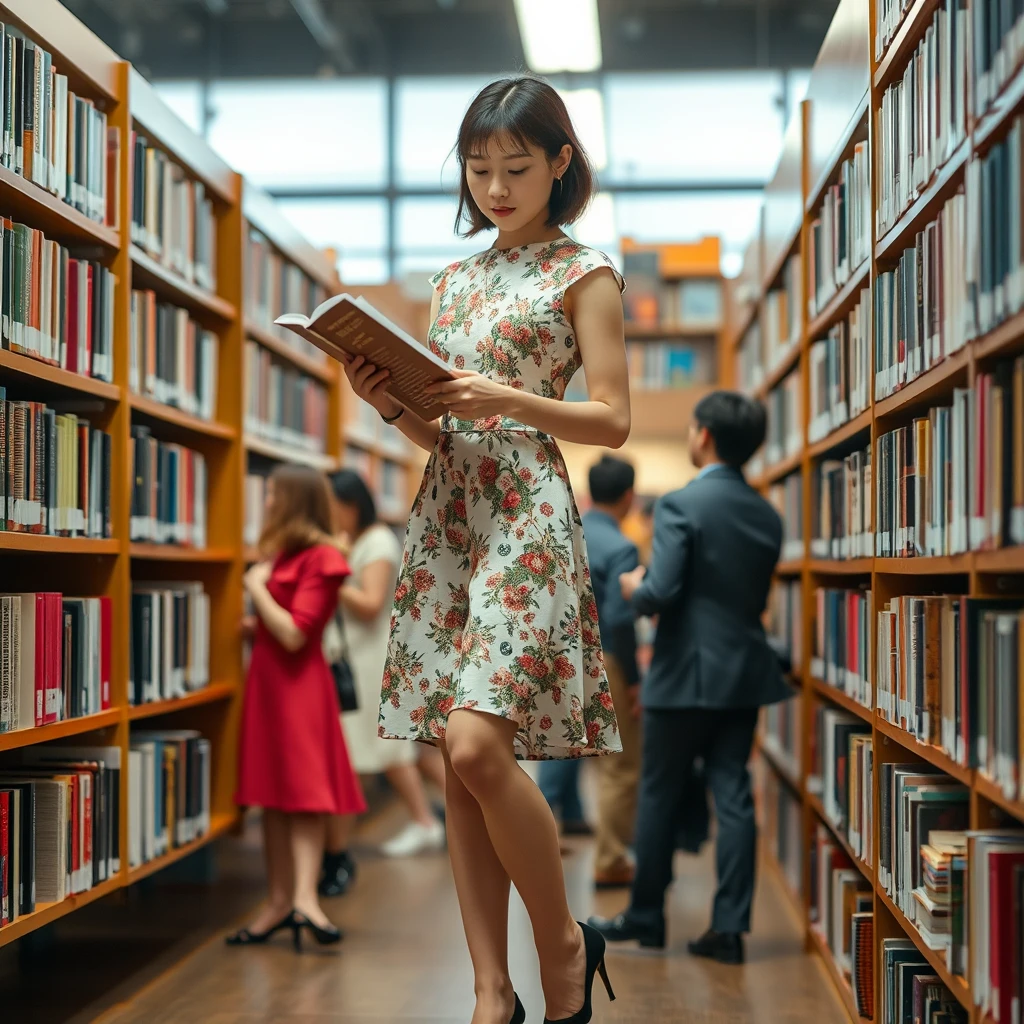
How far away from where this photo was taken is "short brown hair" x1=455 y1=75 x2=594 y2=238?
1.97 meters

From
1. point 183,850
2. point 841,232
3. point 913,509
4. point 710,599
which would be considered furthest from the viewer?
point 183,850

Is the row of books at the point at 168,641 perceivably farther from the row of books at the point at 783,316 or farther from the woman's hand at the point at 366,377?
the row of books at the point at 783,316

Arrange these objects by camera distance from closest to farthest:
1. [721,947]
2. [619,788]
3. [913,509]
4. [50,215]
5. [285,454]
Result: [913,509] < [50,215] < [721,947] < [619,788] < [285,454]

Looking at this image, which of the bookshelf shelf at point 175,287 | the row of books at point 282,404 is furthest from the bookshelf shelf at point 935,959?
the row of books at point 282,404

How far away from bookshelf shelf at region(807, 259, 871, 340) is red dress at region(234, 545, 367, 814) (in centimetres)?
137

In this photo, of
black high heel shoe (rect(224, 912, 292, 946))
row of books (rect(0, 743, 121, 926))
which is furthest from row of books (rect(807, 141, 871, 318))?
black high heel shoe (rect(224, 912, 292, 946))

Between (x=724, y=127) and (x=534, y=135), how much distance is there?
7.56 m

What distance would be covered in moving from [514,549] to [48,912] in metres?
1.22

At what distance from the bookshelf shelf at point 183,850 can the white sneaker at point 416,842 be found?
858 mm

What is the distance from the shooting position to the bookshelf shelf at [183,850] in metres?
2.90

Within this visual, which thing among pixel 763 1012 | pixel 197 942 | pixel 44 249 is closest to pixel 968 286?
pixel 763 1012

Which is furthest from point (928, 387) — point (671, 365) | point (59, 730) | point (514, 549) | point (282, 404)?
point (671, 365)

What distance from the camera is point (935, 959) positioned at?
6.06 ft

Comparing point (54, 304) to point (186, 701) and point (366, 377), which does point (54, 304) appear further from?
point (186, 701)
